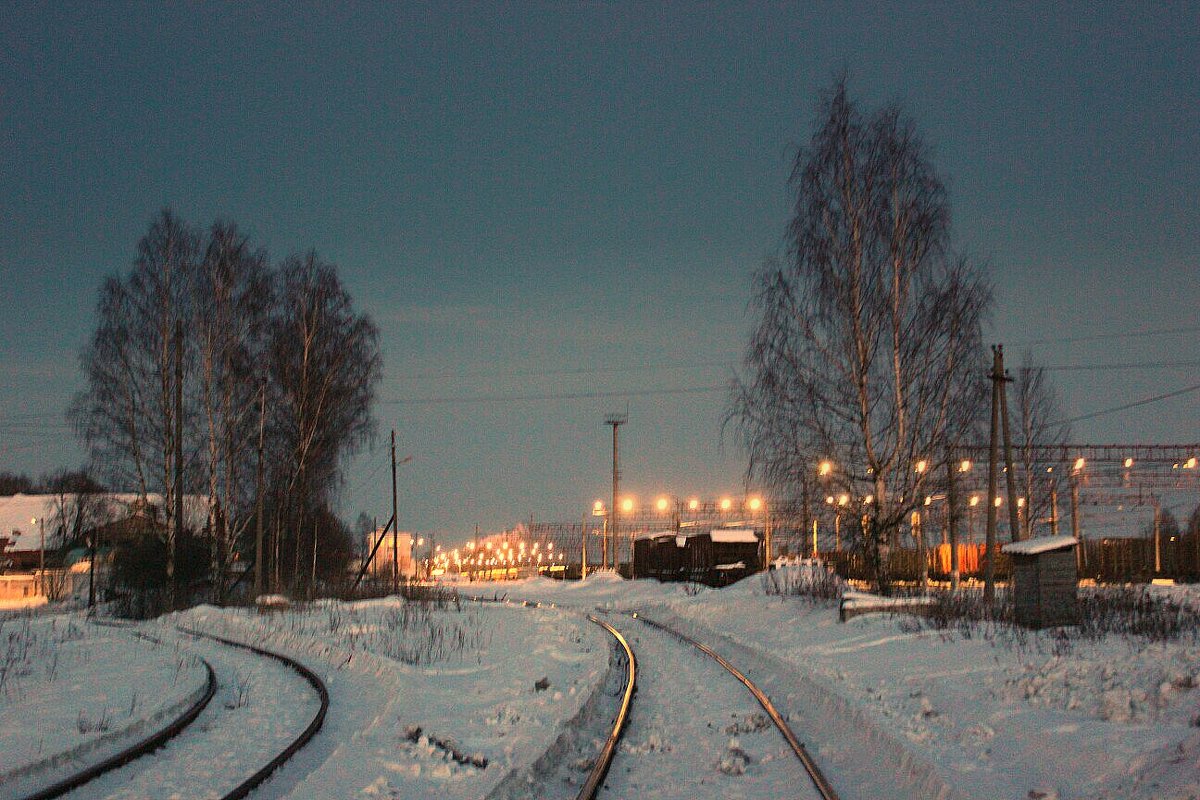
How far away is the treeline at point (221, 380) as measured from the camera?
29.1 meters

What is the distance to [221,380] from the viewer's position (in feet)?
97.5

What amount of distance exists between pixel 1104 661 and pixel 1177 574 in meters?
31.3

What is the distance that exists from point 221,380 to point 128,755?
72.8 ft

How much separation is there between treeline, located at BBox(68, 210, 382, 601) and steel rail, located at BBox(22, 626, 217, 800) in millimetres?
18003

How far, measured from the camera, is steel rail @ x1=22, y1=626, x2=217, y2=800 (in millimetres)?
7653

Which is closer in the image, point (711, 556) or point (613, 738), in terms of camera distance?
point (613, 738)

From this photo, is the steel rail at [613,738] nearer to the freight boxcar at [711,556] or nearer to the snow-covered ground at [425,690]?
the snow-covered ground at [425,690]

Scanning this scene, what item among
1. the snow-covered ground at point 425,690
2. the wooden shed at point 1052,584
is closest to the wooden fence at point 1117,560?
the snow-covered ground at point 425,690

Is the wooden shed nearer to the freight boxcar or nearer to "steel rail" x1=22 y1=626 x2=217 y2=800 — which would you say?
"steel rail" x1=22 y1=626 x2=217 y2=800

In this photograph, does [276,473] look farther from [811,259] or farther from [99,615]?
Result: [811,259]

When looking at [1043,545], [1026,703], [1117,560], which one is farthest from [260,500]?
[1117,560]

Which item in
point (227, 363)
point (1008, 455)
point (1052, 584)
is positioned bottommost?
point (1052, 584)

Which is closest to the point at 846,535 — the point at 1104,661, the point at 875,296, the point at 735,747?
the point at 875,296

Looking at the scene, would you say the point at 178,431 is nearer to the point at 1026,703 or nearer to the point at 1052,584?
the point at 1052,584
